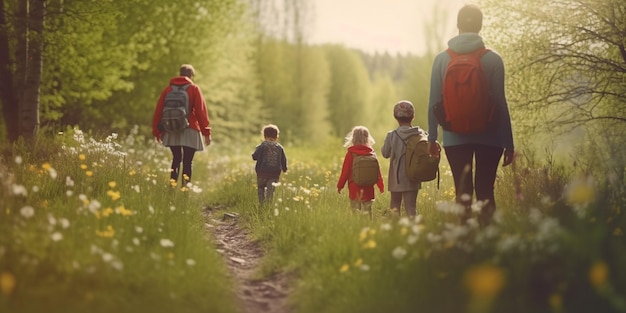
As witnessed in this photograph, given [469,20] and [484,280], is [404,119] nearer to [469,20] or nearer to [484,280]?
[469,20]

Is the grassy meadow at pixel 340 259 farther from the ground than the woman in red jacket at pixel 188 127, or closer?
closer

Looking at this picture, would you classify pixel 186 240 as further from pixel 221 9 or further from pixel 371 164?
pixel 221 9

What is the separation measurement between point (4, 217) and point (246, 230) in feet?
13.0

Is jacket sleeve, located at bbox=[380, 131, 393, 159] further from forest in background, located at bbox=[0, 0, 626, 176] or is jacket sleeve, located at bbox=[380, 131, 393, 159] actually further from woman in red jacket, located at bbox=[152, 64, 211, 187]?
woman in red jacket, located at bbox=[152, 64, 211, 187]

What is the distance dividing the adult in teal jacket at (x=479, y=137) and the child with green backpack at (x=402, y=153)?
143cm

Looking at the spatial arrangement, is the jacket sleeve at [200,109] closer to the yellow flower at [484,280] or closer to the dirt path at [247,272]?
the dirt path at [247,272]

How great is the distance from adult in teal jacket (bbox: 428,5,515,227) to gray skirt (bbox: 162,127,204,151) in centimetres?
434

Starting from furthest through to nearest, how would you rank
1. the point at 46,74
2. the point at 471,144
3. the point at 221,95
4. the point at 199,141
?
the point at 221,95, the point at 46,74, the point at 199,141, the point at 471,144

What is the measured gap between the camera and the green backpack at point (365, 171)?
7.76 m

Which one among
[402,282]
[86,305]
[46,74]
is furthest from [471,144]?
[46,74]

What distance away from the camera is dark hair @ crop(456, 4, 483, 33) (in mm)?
5758

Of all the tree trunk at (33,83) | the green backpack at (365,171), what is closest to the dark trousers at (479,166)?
the green backpack at (365,171)

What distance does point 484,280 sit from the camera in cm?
375

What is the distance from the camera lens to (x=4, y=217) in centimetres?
486
